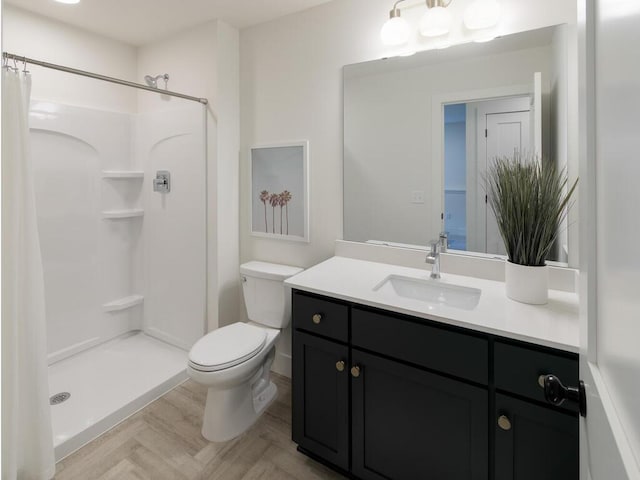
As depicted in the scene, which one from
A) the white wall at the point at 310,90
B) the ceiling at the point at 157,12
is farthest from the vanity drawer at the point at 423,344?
the ceiling at the point at 157,12

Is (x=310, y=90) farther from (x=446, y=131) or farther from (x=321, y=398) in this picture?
(x=321, y=398)

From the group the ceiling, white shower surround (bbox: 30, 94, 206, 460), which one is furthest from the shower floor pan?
the ceiling

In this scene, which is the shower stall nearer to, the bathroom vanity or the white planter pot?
the bathroom vanity

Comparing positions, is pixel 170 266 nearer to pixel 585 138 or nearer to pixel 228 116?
pixel 228 116

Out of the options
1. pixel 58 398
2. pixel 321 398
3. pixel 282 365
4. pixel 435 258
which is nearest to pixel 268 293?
pixel 282 365

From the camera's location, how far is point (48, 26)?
2201 mm

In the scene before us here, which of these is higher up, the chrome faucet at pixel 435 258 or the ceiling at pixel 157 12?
the ceiling at pixel 157 12

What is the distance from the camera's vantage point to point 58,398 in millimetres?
2018

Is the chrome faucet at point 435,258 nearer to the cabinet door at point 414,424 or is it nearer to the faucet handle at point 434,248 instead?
the faucet handle at point 434,248

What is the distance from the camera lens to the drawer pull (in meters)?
1.07

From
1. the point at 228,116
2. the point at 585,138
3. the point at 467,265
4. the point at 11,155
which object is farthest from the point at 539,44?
the point at 11,155

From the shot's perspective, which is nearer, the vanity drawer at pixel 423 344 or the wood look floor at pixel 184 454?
the vanity drawer at pixel 423 344

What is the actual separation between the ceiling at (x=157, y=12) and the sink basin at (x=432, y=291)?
1.67 m

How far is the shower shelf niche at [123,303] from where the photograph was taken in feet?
8.78
